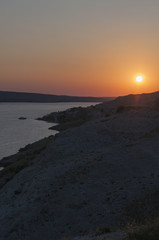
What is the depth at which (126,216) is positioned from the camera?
674 inches

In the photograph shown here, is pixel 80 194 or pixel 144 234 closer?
pixel 144 234

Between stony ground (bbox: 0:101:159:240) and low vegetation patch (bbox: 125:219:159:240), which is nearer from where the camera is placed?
low vegetation patch (bbox: 125:219:159:240)

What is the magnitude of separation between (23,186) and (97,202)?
878 centimetres

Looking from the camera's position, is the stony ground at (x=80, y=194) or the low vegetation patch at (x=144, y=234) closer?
the low vegetation patch at (x=144, y=234)

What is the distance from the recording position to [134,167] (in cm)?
2411

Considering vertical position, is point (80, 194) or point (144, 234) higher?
point (144, 234)

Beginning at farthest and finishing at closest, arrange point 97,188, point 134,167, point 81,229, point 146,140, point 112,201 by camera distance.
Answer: point 146,140, point 134,167, point 97,188, point 112,201, point 81,229

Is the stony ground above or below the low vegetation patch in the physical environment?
below

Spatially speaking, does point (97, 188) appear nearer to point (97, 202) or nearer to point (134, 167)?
point (97, 202)

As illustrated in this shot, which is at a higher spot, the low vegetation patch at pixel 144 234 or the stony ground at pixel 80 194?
the low vegetation patch at pixel 144 234

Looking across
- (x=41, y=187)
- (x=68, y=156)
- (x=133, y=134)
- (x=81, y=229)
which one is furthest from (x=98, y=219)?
(x=133, y=134)

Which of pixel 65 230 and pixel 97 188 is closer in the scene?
pixel 65 230

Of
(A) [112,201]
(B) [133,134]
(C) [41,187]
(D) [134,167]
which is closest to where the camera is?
(A) [112,201]

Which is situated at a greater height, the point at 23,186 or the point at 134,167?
the point at 134,167
